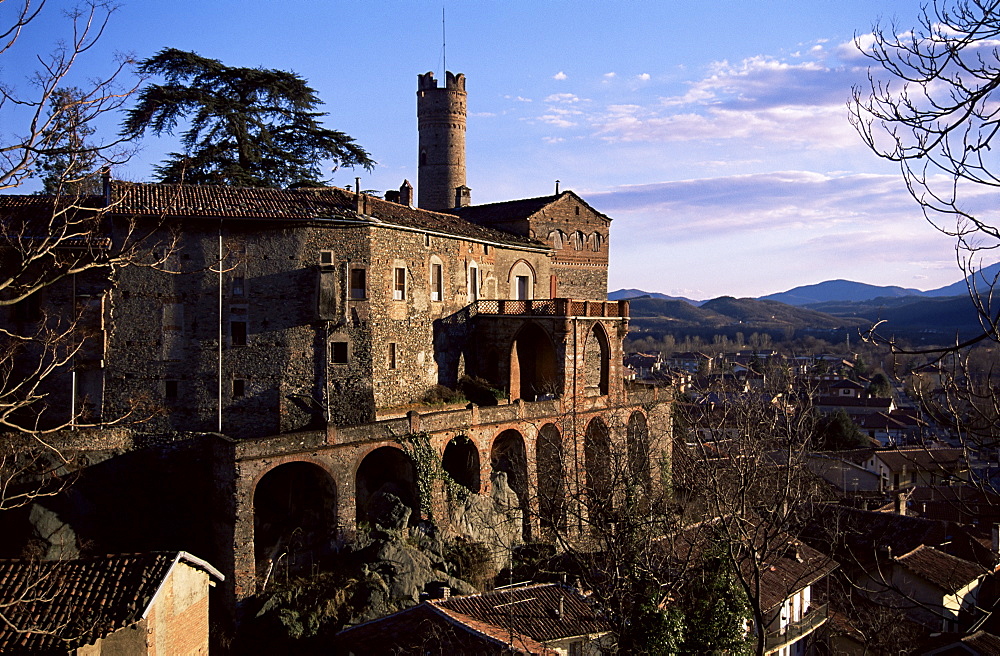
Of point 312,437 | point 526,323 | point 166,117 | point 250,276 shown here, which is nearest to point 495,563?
point 312,437

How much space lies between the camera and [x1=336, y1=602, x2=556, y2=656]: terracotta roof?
1773 cm

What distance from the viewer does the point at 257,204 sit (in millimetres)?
25578

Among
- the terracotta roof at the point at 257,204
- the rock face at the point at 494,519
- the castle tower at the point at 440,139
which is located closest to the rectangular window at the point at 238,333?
the terracotta roof at the point at 257,204

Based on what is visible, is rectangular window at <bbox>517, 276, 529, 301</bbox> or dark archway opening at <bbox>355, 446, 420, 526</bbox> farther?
rectangular window at <bbox>517, 276, 529, 301</bbox>

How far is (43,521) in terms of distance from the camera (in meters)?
20.5

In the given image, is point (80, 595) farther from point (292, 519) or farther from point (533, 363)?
point (533, 363)

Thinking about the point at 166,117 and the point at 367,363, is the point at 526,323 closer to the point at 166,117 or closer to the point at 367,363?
the point at 367,363

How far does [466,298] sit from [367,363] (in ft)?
22.2

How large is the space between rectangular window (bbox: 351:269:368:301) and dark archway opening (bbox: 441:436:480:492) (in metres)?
5.72

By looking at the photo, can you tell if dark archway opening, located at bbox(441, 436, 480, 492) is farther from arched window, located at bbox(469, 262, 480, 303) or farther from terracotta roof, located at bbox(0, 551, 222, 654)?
terracotta roof, located at bbox(0, 551, 222, 654)

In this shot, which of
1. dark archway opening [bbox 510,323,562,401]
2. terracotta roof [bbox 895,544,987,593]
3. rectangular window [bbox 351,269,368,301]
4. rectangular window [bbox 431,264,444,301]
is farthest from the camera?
dark archway opening [bbox 510,323,562,401]

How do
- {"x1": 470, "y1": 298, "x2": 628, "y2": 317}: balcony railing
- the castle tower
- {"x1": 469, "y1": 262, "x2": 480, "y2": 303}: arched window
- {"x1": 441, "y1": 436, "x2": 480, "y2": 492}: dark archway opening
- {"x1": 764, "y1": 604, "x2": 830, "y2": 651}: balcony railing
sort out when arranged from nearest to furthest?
{"x1": 764, "y1": 604, "x2": 830, "y2": 651}: balcony railing
{"x1": 441, "y1": 436, "x2": 480, "y2": 492}: dark archway opening
{"x1": 470, "y1": 298, "x2": 628, "y2": 317}: balcony railing
{"x1": 469, "y1": 262, "x2": 480, "y2": 303}: arched window
the castle tower

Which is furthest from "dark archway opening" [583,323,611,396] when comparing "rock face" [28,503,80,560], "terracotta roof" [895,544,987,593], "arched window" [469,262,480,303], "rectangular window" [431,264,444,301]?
"rock face" [28,503,80,560]

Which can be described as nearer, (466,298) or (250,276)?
(250,276)
